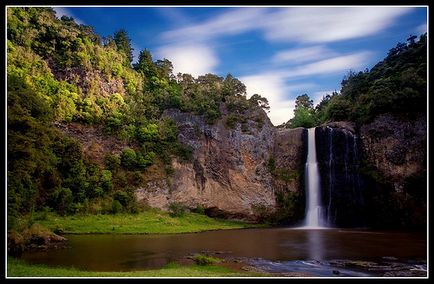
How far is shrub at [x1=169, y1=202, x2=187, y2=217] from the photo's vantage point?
4116 centimetres

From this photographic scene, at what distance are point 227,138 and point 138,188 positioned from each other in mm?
11868

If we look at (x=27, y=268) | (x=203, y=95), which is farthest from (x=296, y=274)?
(x=203, y=95)

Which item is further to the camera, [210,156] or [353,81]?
[353,81]

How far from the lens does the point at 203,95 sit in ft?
164

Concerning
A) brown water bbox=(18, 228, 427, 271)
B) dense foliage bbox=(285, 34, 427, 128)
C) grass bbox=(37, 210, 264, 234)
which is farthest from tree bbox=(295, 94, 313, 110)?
brown water bbox=(18, 228, 427, 271)

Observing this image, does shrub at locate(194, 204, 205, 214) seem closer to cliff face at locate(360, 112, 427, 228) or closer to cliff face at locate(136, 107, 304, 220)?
cliff face at locate(136, 107, 304, 220)

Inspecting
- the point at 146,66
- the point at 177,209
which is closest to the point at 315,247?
the point at 177,209

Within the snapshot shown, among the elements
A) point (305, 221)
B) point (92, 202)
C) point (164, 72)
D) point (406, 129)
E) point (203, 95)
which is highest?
point (164, 72)

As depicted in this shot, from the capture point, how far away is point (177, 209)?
4188cm

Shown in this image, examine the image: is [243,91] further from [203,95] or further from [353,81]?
[353,81]

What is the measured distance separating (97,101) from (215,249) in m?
28.3

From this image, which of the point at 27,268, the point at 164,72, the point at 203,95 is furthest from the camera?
the point at 164,72

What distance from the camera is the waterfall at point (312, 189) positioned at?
4183 centimetres

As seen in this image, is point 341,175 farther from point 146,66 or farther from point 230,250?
point 146,66
